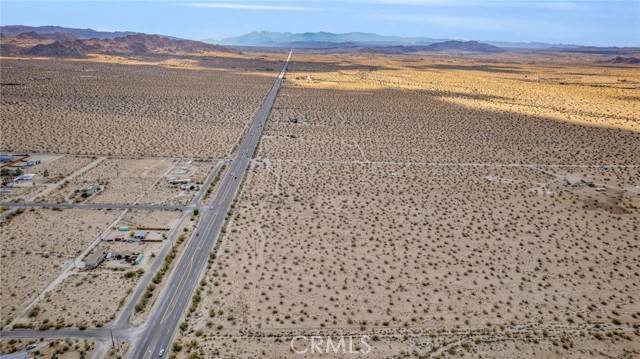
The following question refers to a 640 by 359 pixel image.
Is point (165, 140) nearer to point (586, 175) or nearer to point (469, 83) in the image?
point (586, 175)

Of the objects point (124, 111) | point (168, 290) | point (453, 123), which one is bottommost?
point (168, 290)

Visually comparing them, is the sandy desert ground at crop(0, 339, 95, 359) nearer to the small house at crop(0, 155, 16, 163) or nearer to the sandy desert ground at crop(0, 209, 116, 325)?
the sandy desert ground at crop(0, 209, 116, 325)

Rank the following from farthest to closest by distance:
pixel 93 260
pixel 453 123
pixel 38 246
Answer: pixel 453 123
pixel 38 246
pixel 93 260

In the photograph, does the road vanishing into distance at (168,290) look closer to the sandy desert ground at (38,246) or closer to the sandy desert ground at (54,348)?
the sandy desert ground at (54,348)

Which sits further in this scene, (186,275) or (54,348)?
(186,275)

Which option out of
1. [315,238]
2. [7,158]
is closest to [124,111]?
[7,158]

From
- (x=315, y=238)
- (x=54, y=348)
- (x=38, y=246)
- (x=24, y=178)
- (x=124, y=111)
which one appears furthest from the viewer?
(x=124, y=111)

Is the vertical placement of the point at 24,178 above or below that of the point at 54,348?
above

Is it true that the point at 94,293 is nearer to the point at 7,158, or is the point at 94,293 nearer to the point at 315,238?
the point at 315,238
